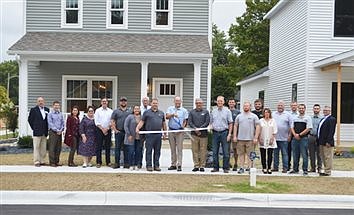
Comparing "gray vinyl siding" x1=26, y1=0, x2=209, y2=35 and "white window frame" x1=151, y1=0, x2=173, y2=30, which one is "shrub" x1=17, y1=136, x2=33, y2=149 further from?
"white window frame" x1=151, y1=0, x2=173, y2=30

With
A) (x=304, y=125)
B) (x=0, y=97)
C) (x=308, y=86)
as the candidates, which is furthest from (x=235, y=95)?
(x=304, y=125)

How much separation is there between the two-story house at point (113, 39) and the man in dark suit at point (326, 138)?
8188 mm

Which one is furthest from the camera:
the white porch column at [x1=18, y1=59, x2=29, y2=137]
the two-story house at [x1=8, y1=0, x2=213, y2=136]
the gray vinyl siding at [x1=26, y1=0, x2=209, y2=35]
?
the gray vinyl siding at [x1=26, y1=0, x2=209, y2=35]

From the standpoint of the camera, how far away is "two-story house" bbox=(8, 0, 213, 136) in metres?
20.8

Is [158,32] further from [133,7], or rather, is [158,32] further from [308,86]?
[308,86]

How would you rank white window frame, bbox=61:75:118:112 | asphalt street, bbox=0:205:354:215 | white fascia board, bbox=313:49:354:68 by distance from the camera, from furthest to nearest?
white window frame, bbox=61:75:118:112
white fascia board, bbox=313:49:354:68
asphalt street, bbox=0:205:354:215

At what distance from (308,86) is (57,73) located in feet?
34.4

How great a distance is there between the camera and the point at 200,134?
13.0 metres

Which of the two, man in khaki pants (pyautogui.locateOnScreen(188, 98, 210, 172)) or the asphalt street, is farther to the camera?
man in khaki pants (pyautogui.locateOnScreen(188, 98, 210, 172))

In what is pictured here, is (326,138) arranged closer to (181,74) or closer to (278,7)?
(181,74)

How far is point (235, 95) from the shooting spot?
60.3 m

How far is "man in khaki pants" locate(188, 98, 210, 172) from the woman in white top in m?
1.37

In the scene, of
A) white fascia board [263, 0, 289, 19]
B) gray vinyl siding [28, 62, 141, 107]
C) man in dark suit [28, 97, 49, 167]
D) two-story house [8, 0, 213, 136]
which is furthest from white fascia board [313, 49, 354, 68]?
man in dark suit [28, 97, 49, 167]

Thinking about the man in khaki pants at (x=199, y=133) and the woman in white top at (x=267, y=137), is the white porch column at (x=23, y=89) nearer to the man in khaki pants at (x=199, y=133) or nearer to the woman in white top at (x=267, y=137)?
the man in khaki pants at (x=199, y=133)
